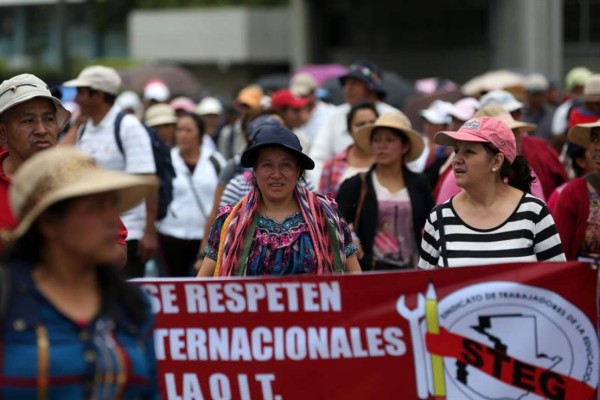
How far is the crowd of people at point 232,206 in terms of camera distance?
13.1ft

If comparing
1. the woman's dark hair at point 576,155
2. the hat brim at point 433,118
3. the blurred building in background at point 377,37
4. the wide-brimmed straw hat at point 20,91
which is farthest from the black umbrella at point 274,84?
the wide-brimmed straw hat at point 20,91

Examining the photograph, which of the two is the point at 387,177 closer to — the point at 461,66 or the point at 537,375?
the point at 537,375

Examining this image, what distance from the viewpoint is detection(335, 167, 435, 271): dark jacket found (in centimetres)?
896

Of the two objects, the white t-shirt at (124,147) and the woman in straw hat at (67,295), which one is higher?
the white t-shirt at (124,147)

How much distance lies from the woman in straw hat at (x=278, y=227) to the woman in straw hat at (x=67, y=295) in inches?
93.3

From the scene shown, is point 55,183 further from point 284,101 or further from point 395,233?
point 284,101

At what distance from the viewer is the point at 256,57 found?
4531cm

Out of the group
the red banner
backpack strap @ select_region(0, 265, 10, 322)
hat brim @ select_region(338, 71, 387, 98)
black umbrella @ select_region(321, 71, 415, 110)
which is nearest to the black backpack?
hat brim @ select_region(338, 71, 387, 98)

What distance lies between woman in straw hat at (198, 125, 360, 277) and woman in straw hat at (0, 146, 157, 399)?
2.37 m

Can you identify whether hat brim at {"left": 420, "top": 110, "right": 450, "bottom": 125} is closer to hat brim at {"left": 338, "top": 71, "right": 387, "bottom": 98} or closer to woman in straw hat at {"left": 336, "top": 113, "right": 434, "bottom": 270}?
hat brim at {"left": 338, "top": 71, "right": 387, "bottom": 98}

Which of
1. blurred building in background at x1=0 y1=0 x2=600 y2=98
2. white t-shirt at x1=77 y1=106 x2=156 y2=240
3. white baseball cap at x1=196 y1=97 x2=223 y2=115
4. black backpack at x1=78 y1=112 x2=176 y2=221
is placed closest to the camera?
white t-shirt at x1=77 y1=106 x2=156 y2=240

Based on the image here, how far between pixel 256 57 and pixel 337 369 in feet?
131

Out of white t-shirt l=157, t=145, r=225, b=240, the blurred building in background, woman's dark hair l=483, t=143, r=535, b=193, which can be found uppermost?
the blurred building in background

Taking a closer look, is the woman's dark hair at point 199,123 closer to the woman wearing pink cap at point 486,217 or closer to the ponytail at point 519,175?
the ponytail at point 519,175
